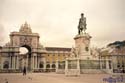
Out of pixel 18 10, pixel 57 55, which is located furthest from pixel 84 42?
pixel 57 55

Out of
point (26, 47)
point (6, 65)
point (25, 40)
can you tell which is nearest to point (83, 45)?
point (25, 40)

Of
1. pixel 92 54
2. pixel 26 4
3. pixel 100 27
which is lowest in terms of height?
pixel 92 54

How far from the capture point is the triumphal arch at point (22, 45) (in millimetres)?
33781

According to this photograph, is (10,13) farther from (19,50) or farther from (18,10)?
(19,50)

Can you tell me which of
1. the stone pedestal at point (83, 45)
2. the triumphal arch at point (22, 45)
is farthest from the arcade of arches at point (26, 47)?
the stone pedestal at point (83, 45)

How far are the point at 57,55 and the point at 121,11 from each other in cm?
3557

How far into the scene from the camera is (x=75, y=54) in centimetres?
1338

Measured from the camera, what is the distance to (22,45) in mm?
34969

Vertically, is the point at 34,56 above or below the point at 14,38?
below

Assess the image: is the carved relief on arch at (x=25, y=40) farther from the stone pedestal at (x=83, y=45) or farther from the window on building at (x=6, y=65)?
the stone pedestal at (x=83, y=45)

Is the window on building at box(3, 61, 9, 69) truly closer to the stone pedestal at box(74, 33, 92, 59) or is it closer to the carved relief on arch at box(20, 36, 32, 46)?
the carved relief on arch at box(20, 36, 32, 46)

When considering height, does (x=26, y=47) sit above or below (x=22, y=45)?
below

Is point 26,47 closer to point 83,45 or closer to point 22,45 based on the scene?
point 22,45


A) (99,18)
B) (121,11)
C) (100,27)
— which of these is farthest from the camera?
(100,27)
